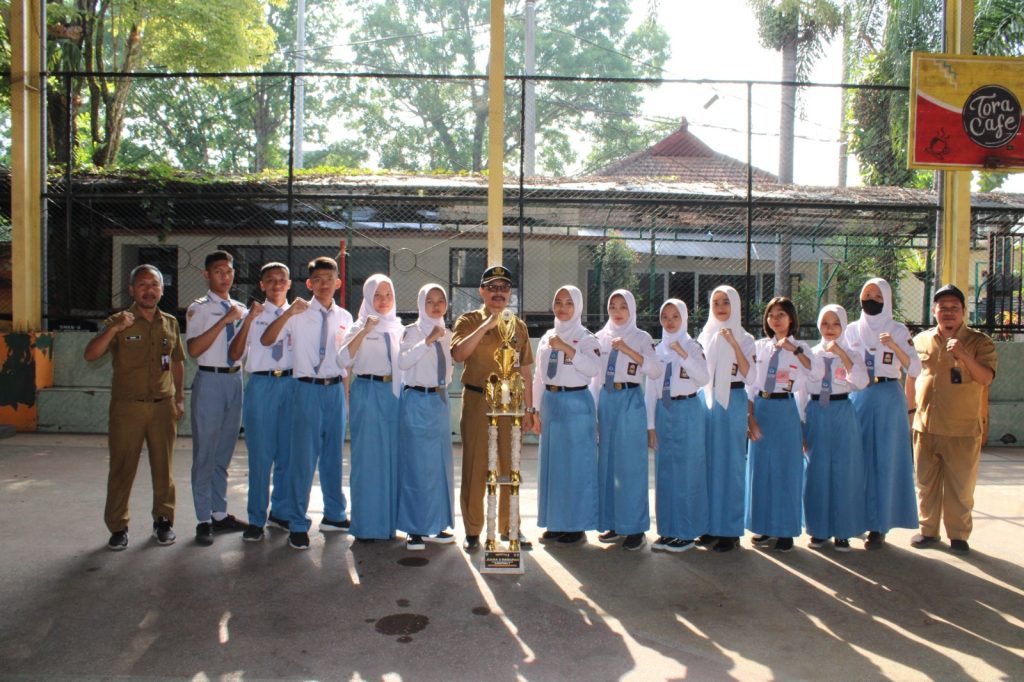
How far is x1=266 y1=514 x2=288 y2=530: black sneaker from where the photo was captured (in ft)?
17.3

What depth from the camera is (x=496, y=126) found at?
795cm

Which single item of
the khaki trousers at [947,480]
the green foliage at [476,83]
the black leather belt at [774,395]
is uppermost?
the green foliage at [476,83]

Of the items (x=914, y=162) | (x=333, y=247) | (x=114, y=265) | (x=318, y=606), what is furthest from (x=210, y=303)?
(x=114, y=265)

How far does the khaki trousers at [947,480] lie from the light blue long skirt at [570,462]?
217 centimetres

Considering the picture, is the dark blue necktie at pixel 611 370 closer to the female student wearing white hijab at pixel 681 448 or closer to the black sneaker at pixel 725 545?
the female student wearing white hijab at pixel 681 448

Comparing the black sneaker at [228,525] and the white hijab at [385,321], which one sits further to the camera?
the black sneaker at [228,525]

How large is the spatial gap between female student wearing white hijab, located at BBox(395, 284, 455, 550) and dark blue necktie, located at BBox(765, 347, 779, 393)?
1974 mm

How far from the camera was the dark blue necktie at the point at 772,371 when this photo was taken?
5133 mm

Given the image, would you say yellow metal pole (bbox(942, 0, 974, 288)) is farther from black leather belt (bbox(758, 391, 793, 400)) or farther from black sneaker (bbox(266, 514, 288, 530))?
black sneaker (bbox(266, 514, 288, 530))

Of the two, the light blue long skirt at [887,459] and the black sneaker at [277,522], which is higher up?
the light blue long skirt at [887,459]

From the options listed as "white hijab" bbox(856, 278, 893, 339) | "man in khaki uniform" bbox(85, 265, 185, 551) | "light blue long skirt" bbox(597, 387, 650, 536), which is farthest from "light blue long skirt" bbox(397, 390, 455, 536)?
"white hijab" bbox(856, 278, 893, 339)

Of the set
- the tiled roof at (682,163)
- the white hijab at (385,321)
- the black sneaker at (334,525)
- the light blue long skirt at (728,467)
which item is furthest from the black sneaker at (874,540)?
the tiled roof at (682,163)

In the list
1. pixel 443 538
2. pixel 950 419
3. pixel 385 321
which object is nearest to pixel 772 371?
pixel 950 419

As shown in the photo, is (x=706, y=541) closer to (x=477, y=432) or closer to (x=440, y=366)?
(x=477, y=432)
